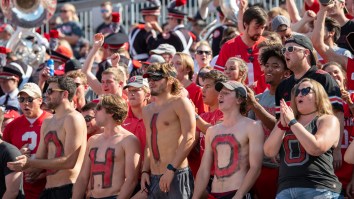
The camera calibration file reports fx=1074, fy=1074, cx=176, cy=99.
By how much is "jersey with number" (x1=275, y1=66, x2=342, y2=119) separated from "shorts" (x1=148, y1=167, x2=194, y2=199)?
1145 millimetres

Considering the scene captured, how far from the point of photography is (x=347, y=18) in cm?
1308

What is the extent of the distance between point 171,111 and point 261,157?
1115 mm

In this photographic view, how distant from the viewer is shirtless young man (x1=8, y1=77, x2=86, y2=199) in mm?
11156

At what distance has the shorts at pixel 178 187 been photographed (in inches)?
407

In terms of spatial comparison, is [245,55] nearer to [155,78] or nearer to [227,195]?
[155,78]

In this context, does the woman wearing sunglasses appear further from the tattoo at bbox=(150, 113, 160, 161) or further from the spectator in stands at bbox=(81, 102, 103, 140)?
the spectator in stands at bbox=(81, 102, 103, 140)

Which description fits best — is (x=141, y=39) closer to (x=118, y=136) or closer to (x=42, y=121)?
(x=42, y=121)

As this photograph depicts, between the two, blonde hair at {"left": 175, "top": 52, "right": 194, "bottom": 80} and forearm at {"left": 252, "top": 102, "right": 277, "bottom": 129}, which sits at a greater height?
blonde hair at {"left": 175, "top": 52, "right": 194, "bottom": 80}

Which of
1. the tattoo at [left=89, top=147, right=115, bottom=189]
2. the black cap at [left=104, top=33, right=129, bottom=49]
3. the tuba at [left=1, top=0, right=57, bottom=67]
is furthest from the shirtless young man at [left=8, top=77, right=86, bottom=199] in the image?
the tuba at [left=1, top=0, right=57, bottom=67]

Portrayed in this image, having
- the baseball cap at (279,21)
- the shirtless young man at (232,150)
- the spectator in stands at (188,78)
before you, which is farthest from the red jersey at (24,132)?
the baseball cap at (279,21)

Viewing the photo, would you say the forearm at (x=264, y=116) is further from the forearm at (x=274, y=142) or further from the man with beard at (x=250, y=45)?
the man with beard at (x=250, y=45)

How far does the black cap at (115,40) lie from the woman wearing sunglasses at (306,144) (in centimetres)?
593

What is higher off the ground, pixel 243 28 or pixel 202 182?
pixel 243 28

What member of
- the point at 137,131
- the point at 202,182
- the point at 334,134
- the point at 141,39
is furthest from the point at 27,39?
the point at 334,134
